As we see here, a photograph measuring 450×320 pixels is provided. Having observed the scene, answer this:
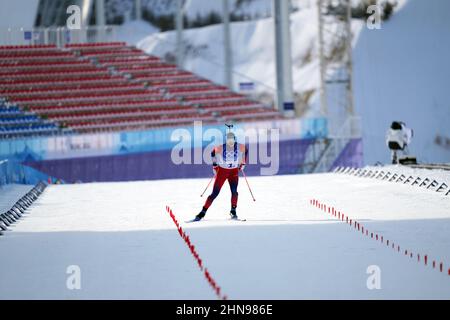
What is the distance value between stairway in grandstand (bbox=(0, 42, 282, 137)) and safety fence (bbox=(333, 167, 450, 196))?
36.9ft

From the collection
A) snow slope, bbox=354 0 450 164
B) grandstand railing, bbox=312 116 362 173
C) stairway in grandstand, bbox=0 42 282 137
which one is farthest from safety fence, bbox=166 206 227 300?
snow slope, bbox=354 0 450 164

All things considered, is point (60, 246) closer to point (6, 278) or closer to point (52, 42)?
point (6, 278)

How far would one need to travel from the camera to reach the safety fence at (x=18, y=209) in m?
19.0

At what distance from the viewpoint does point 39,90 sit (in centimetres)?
4347

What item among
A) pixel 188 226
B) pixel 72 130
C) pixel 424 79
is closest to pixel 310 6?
pixel 424 79

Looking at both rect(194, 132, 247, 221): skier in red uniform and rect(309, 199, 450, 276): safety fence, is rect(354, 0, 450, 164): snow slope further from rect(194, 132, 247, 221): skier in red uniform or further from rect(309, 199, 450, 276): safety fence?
rect(194, 132, 247, 221): skier in red uniform

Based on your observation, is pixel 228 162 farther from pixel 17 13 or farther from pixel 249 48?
pixel 249 48

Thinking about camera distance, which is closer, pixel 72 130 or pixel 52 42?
pixel 72 130

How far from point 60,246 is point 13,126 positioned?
24.3 meters

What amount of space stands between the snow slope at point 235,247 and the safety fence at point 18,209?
288 millimetres

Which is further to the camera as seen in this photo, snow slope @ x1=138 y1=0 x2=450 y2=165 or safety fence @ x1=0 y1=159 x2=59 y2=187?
snow slope @ x1=138 y1=0 x2=450 y2=165

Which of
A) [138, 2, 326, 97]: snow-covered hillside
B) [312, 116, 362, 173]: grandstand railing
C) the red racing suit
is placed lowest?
[312, 116, 362, 173]: grandstand railing

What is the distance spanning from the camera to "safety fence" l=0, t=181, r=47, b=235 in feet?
62.2

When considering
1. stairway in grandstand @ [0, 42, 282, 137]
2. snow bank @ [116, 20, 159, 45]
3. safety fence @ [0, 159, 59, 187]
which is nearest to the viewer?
safety fence @ [0, 159, 59, 187]
